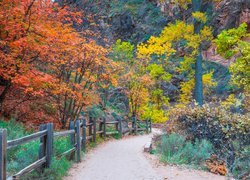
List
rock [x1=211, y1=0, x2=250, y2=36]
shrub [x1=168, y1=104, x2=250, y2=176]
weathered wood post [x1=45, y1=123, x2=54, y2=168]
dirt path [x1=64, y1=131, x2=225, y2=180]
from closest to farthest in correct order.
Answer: weathered wood post [x1=45, y1=123, x2=54, y2=168], dirt path [x1=64, y1=131, x2=225, y2=180], shrub [x1=168, y1=104, x2=250, y2=176], rock [x1=211, y1=0, x2=250, y2=36]

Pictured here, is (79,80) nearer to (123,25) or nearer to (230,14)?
(230,14)

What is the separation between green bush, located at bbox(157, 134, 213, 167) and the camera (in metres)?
8.95

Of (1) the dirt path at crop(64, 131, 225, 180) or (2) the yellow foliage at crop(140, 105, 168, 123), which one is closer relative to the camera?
(1) the dirt path at crop(64, 131, 225, 180)

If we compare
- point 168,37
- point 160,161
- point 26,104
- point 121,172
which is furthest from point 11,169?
point 168,37

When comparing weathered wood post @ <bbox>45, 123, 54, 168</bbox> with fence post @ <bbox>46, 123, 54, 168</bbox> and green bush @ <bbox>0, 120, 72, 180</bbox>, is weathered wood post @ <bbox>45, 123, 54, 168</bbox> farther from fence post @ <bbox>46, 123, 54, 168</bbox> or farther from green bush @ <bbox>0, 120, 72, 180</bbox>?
green bush @ <bbox>0, 120, 72, 180</bbox>

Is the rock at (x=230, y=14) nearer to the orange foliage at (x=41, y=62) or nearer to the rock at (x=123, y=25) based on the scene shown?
the rock at (x=123, y=25)

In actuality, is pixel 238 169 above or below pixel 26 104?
below

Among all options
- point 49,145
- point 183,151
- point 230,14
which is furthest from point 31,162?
point 230,14

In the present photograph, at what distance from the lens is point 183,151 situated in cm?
938

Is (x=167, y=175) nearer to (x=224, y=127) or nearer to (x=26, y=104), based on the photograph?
(x=224, y=127)

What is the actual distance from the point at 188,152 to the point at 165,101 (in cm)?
1398

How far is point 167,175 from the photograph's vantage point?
7355 millimetres

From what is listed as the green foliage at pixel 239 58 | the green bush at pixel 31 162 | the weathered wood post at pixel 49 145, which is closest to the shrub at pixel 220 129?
the green foliage at pixel 239 58

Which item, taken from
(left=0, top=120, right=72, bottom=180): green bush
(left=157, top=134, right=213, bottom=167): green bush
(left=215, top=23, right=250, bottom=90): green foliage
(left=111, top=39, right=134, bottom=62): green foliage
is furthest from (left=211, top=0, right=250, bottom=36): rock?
(left=0, top=120, right=72, bottom=180): green bush
